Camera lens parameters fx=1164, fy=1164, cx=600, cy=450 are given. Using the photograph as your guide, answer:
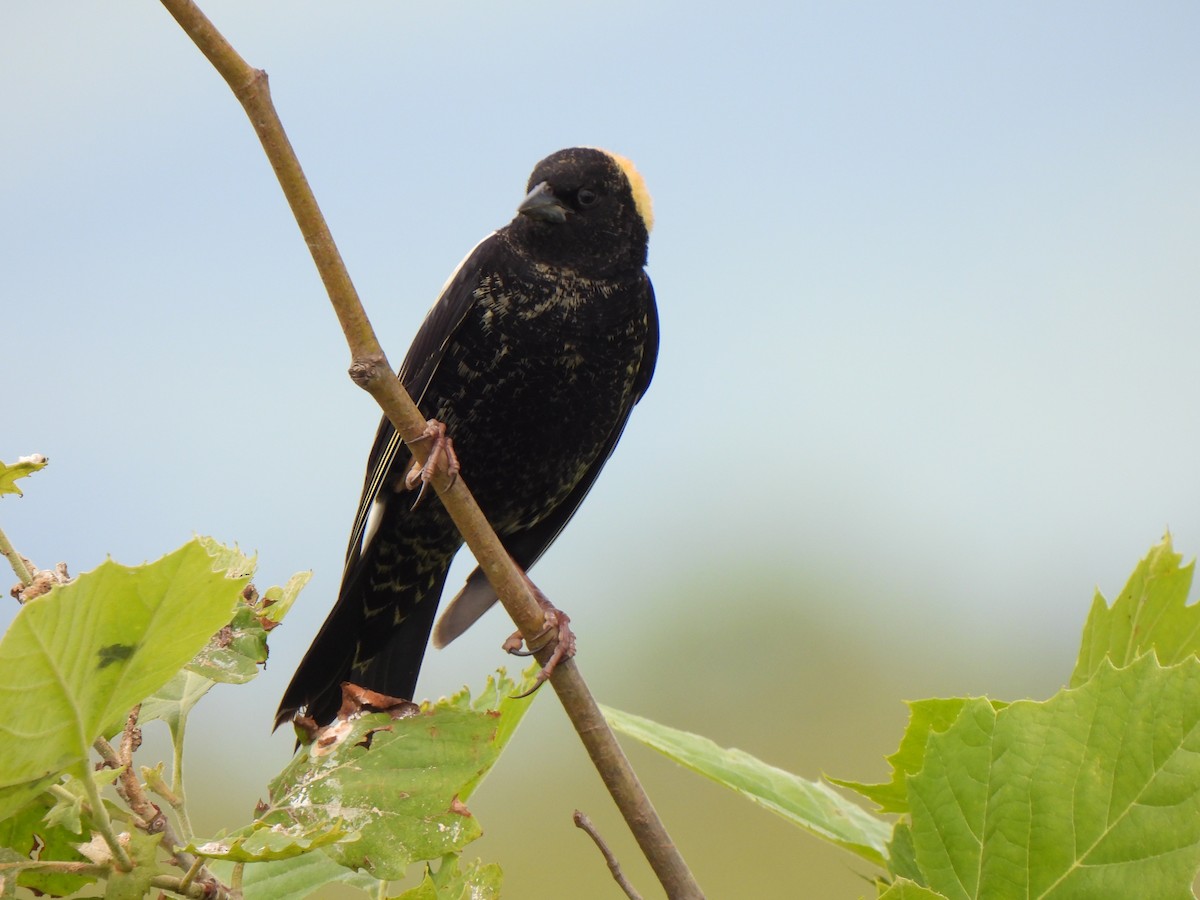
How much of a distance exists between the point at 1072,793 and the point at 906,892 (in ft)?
0.54

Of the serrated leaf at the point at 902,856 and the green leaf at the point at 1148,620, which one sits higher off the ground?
the green leaf at the point at 1148,620

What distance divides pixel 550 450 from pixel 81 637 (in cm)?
196

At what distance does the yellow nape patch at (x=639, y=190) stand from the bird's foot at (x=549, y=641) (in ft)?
3.50

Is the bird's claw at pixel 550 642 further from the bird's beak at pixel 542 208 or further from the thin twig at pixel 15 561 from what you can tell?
the bird's beak at pixel 542 208

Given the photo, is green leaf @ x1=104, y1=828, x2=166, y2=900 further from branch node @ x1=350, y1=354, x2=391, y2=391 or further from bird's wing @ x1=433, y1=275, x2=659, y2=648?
bird's wing @ x1=433, y1=275, x2=659, y2=648

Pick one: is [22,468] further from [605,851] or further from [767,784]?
[767,784]

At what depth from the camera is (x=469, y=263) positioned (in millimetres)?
2693

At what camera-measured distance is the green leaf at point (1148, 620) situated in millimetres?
1024

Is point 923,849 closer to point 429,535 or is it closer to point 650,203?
point 429,535

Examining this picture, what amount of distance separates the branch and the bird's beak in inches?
54.8

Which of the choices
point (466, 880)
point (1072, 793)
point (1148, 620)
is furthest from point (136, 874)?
point (1148, 620)

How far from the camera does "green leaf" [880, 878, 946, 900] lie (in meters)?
0.81

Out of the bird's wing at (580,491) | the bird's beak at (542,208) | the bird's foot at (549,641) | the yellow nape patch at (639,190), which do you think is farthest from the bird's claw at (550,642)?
the yellow nape patch at (639,190)

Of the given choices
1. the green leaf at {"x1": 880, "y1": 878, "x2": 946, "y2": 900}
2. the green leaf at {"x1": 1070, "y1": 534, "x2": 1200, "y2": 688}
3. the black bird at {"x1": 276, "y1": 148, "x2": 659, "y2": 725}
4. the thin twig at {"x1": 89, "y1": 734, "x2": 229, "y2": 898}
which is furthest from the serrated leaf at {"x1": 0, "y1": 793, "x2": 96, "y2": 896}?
the black bird at {"x1": 276, "y1": 148, "x2": 659, "y2": 725}
